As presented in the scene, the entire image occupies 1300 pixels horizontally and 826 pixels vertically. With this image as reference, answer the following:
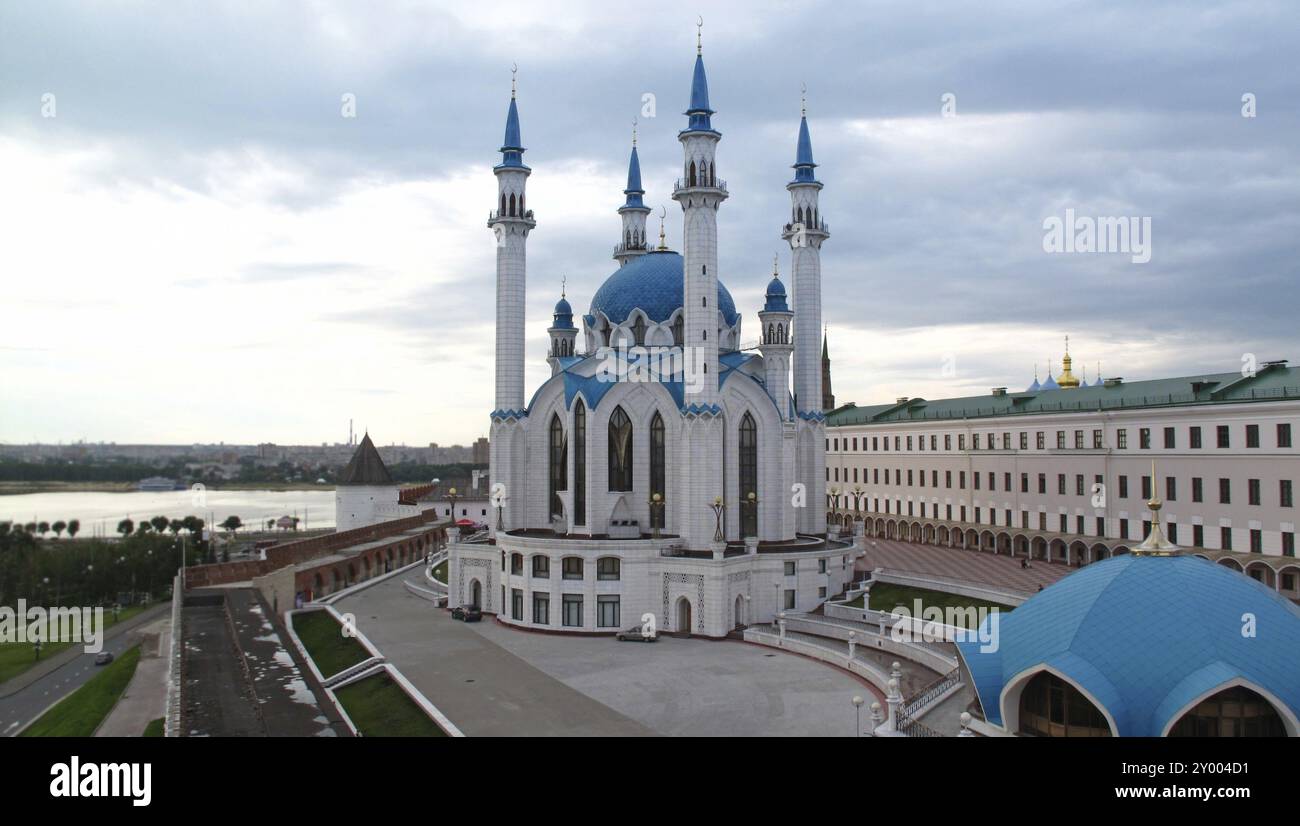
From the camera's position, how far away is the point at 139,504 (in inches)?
5443

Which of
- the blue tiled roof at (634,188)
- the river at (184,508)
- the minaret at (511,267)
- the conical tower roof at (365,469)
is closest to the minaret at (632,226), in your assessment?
the blue tiled roof at (634,188)

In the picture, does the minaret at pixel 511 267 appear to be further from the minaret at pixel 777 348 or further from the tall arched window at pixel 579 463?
the minaret at pixel 777 348

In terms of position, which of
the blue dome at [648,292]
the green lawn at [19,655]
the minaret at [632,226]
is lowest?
the green lawn at [19,655]

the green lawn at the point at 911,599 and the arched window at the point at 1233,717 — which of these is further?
the green lawn at the point at 911,599

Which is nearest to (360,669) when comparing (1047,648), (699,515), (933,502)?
(699,515)

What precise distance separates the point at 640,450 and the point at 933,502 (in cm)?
2356

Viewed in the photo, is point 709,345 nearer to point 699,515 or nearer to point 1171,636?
point 699,515

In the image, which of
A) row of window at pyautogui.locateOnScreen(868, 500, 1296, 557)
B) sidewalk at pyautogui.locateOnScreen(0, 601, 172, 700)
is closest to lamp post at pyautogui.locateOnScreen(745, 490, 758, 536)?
row of window at pyautogui.locateOnScreen(868, 500, 1296, 557)

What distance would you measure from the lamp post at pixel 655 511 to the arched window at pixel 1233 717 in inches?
874

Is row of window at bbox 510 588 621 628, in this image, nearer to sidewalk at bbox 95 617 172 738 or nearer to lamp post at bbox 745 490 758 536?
lamp post at bbox 745 490 758 536

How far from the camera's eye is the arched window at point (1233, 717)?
47.1 feet

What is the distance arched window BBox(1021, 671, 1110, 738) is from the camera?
15.1 m

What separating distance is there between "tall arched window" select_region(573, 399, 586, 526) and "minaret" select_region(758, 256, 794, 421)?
830 centimetres

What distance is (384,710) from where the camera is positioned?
23625mm
